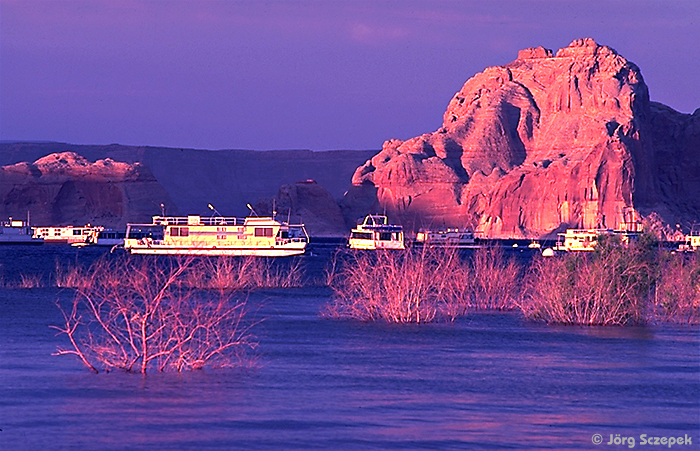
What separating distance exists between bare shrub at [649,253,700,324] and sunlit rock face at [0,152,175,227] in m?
149

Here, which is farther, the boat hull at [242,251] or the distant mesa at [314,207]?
the distant mesa at [314,207]

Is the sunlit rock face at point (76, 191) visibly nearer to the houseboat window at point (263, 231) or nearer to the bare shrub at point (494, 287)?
the houseboat window at point (263, 231)

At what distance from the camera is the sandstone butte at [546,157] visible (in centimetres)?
15138

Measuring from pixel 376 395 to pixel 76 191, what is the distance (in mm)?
168278

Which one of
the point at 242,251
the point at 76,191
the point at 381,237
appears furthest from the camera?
the point at 76,191

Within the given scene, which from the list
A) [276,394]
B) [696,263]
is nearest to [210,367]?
[276,394]

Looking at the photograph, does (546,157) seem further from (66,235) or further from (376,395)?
(376,395)

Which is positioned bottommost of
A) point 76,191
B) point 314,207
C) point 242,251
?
point 242,251

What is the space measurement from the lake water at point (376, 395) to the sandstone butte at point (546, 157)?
121m

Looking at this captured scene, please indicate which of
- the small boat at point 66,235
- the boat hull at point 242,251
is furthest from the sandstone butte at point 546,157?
the boat hull at point 242,251

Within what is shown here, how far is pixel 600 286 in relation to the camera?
95.6ft

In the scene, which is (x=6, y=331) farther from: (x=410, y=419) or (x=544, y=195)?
(x=544, y=195)

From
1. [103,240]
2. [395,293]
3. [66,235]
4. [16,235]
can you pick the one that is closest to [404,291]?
[395,293]

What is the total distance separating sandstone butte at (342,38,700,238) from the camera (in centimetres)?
15138
